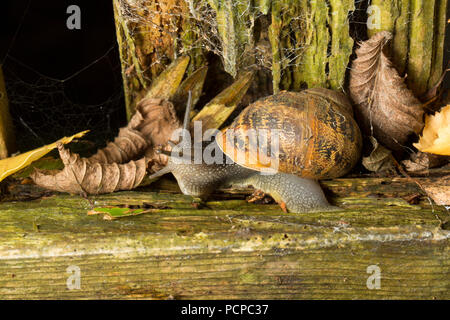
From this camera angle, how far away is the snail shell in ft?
5.70

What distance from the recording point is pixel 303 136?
1729mm

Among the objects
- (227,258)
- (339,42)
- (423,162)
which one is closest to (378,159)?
(423,162)

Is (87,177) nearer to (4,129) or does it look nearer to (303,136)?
(4,129)

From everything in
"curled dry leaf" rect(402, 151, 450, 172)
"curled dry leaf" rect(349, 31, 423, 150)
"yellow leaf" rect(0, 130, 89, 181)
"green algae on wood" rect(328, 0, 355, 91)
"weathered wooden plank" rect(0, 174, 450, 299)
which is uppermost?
"green algae on wood" rect(328, 0, 355, 91)

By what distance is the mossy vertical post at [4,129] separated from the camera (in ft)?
5.83

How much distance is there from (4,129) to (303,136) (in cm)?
130

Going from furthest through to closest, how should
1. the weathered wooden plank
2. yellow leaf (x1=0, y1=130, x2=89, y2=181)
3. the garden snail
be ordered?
the garden snail < yellow leaf (x1=0, y1=130, x2=89, y2=181) < the weathered wooden plank

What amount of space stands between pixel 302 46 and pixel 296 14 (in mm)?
155

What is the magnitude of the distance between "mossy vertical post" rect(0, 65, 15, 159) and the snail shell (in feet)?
3.26

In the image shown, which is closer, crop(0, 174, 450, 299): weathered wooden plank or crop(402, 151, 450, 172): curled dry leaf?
crop(0, 174, 450, 299): weathered wooden plank

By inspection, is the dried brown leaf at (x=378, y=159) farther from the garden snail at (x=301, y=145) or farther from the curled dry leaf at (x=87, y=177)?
the curled dry leaf at (x=87, y=177)

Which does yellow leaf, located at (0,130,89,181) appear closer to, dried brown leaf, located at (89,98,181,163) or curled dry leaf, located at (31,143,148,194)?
curled dry leaf, located at (31,143,148,194)

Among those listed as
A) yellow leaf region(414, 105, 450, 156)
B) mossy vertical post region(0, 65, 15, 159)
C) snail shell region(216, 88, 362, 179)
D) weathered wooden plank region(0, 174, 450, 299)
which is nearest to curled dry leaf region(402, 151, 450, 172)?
yellow leaf region(414, 105, 450, 156)

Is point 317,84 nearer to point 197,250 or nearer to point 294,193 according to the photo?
point 294,193
